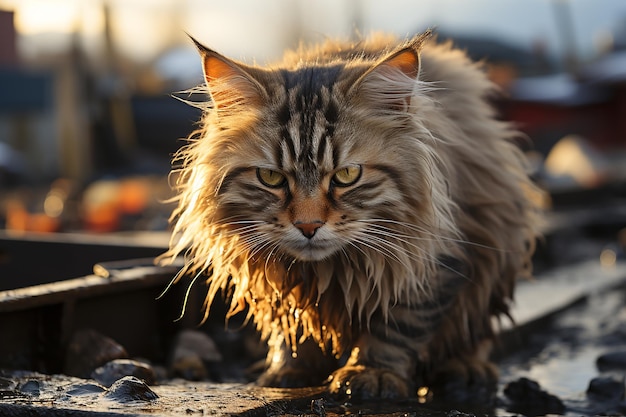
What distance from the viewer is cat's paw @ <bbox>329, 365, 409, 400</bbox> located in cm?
317

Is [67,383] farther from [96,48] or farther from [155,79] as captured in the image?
[155,79]

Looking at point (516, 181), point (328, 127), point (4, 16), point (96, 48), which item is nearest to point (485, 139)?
point (516, 181)

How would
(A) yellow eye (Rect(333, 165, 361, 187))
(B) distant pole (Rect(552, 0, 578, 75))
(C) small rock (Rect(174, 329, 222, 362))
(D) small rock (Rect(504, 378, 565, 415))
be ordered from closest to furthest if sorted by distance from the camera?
(A) yellow eye (Rect(333, 165, 361, 187)) → (D) small rock (Rect(504, 378, 565, 415)) → (C) small rock (Rect(174, 329, 222, 362)) → (B) distant pole (Rect(552, 0, 578, 75))

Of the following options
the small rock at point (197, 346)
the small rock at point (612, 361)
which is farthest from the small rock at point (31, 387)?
the small rock at point (612, 361)

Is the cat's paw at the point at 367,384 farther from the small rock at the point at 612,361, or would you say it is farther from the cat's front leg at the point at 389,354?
the small rock at the point at 612,361

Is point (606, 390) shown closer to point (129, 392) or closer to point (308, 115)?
point (308, 115)

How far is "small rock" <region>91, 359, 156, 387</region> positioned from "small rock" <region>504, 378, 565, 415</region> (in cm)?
134

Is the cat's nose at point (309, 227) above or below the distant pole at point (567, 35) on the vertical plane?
below

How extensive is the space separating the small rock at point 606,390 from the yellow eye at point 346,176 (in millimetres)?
1302

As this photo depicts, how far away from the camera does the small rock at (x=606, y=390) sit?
11.4ft

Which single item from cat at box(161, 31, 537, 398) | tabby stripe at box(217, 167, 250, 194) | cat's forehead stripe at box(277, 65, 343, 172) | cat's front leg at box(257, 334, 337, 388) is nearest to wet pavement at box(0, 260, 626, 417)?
cat's front leg at box(257, 334, 337, 388)

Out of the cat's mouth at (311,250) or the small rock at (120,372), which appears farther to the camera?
the small rock at (120,372)

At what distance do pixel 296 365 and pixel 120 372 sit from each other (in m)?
0.69

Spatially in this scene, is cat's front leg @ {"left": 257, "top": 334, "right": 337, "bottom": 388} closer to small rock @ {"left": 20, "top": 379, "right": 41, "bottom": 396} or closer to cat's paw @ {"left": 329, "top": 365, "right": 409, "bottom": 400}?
cat's paw @ {"left": 329, "top": 365, "right": 409, "bottom": 400}
